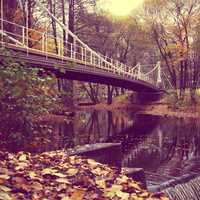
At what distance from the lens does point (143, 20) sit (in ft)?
116

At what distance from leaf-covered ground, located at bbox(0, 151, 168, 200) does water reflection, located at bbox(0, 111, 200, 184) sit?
0.39 m

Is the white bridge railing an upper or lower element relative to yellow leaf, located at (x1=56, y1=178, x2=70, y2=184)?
upper

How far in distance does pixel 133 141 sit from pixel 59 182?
11955mm

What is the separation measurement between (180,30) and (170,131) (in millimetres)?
14367

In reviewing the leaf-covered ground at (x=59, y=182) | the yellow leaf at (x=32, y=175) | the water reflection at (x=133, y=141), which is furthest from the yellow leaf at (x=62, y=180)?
the water reflection at (x=133, y=141)

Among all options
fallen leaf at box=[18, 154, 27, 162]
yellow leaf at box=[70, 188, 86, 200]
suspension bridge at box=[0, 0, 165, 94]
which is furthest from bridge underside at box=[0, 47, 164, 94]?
yellow leaf at box=[70, 188, 86, 200]

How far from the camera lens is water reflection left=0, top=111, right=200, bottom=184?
5.94m

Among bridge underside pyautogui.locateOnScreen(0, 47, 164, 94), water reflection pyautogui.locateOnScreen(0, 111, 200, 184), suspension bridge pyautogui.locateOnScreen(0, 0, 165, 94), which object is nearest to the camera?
water reflection pyautogui.locateOnScreen(0, 111, 200, 184)

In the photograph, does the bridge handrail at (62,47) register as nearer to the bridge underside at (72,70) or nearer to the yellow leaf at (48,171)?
the bridge underside at (72,70)

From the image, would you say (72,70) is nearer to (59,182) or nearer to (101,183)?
(101,183)

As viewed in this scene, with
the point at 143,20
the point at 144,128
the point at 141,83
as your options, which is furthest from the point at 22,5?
the point at 143,20

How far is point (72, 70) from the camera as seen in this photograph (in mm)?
19469

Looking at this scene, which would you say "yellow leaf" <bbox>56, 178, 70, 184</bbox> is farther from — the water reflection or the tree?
the tree

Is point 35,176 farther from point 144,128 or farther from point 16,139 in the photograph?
point 144,128
